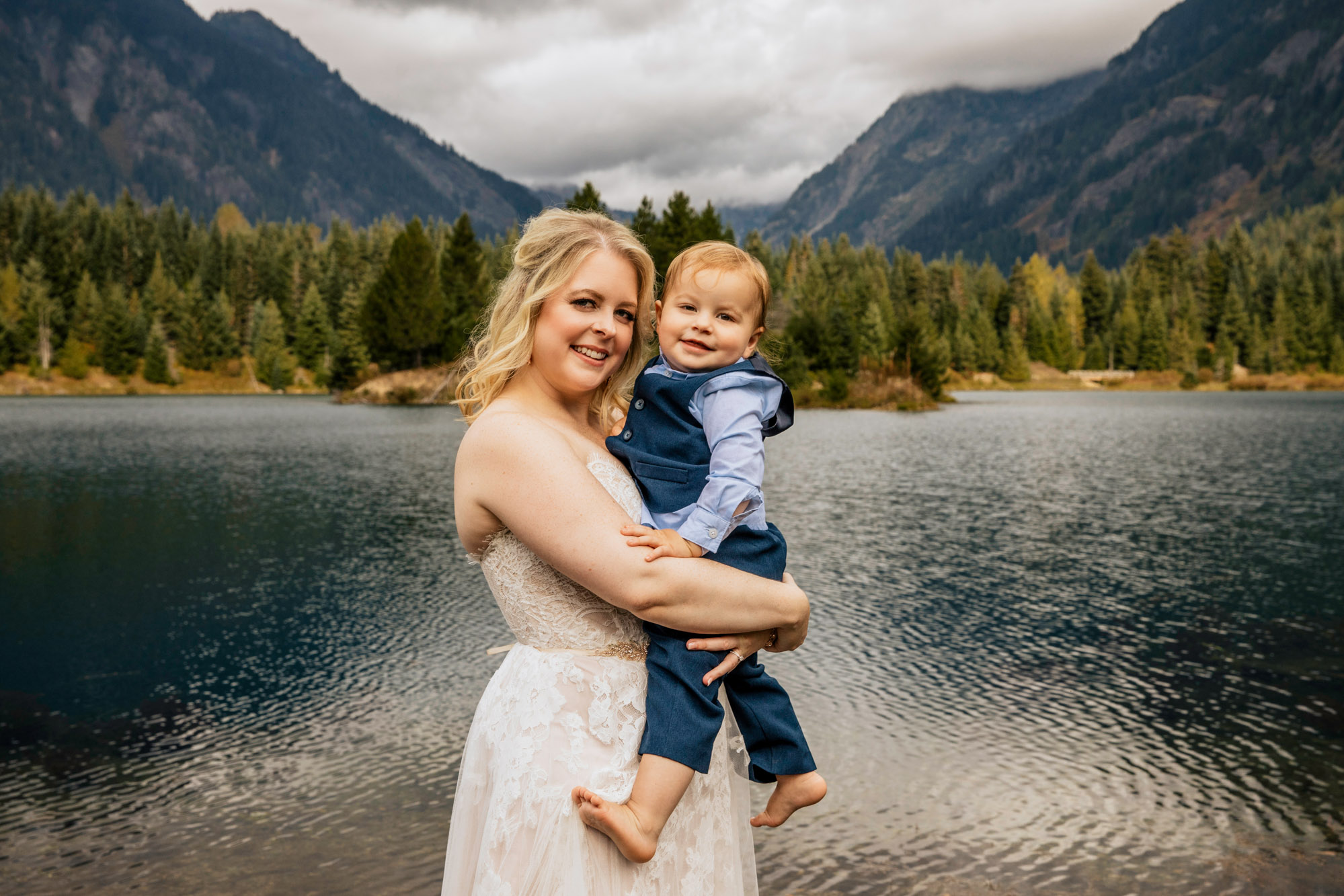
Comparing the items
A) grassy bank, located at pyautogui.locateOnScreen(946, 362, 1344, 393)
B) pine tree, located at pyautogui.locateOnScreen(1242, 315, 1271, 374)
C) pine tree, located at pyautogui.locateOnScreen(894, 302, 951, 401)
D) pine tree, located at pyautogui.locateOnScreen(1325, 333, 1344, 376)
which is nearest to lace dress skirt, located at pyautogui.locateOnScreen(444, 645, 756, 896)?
pine tree, located at pyautogui.locateOnScreen(894, 302, 951, 401)

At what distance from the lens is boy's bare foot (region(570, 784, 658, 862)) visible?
79.0 inches

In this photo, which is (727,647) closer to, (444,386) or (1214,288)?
(444,386)

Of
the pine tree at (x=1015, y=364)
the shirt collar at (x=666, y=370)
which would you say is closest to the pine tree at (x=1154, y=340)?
the pine tree at (x=1015, y=364)

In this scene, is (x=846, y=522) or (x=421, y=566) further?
(x=846, y=522)

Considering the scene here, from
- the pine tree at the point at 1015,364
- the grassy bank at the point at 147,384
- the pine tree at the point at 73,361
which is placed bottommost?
the grassy bank at the point at 147,384

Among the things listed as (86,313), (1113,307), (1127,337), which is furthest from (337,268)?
(1113,307)

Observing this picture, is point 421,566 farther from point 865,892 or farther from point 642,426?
point 642,426

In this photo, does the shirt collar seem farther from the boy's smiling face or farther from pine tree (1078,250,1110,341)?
pine tree (1078,250,1110,341)

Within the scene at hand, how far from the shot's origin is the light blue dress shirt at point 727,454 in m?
2.09

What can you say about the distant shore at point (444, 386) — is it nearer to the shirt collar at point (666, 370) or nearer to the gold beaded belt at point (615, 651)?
the shirt collar at point (666, 370)

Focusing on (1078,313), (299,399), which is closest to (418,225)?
(299,399)

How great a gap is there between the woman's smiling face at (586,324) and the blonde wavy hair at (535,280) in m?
0.02

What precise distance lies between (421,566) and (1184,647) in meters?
11.0

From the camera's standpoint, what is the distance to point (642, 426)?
7.77 ft
